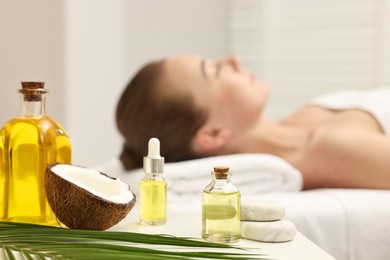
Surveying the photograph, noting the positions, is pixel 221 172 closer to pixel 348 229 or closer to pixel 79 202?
pixel 79 202

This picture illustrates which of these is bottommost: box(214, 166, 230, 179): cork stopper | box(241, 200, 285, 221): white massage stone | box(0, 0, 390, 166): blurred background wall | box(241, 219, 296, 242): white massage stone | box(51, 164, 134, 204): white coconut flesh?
box(241, 219, 296, 242): white massage stone

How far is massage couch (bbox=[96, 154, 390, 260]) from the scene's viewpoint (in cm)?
144

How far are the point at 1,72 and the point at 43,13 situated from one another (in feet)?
1.06

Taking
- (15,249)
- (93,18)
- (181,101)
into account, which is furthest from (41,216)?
(93,18)

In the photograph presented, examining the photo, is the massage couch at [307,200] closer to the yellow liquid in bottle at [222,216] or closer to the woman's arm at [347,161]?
the woman's arm at [347,161]

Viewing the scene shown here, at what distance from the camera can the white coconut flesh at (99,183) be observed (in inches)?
37.2

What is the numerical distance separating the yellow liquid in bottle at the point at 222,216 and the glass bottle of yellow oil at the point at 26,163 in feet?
0.90

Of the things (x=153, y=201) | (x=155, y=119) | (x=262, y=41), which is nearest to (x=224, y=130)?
(x=155, y=119)

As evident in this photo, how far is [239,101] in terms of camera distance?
184cm

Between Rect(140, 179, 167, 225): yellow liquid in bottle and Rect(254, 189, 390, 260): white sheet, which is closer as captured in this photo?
Rect(140, 179, 167, 225): yellow liquid in bottle

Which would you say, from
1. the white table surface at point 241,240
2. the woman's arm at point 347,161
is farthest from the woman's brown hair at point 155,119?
the white table surface at point 241,240

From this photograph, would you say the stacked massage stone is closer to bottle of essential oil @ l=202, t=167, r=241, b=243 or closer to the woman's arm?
bottle of essential oil @ l=202, t=167, r=241, b=243

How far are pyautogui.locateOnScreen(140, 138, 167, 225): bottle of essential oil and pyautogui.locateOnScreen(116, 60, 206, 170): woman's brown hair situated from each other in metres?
0.71

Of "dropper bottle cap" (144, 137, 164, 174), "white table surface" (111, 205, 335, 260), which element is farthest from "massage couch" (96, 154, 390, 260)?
"dropper bottle cap" (144, 137, 164, 174)
